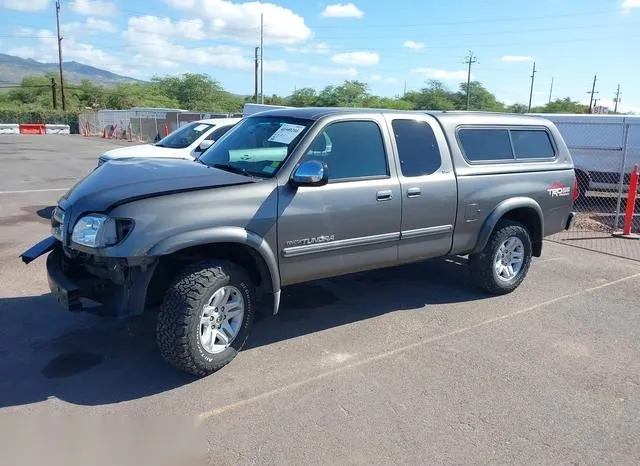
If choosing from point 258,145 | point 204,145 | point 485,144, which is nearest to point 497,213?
point 485,144

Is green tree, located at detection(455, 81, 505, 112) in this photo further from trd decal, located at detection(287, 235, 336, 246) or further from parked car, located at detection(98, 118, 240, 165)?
trd decal, located at detection(287, 235, 336, 246)

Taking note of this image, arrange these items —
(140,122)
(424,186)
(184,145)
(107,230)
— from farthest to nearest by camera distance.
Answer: (140,122), (184,145), (424,186), (107,230)

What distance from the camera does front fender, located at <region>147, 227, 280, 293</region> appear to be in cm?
367

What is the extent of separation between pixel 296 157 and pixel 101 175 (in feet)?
5.11

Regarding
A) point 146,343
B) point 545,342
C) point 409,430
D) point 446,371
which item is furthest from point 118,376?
point 545,342

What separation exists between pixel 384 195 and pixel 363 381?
5.41 ft

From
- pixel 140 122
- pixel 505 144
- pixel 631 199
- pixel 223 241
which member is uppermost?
pixel 140 122

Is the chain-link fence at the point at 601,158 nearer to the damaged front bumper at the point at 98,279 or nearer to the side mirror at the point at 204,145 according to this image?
the side mirror at the point at 204,145

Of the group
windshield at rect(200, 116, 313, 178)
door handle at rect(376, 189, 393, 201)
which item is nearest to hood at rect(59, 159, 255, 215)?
windshield at rect(200, 116, 313, 178)

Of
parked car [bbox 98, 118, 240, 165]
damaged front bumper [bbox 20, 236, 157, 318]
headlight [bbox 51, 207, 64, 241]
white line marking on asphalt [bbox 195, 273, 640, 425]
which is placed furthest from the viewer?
parked car [bbox 98, 118, 240, 165]

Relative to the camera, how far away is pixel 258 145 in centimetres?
490

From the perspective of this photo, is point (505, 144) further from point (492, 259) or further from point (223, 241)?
point (223, 241)

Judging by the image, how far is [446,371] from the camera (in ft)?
13.8

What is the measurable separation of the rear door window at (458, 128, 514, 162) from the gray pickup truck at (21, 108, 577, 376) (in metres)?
0.02
